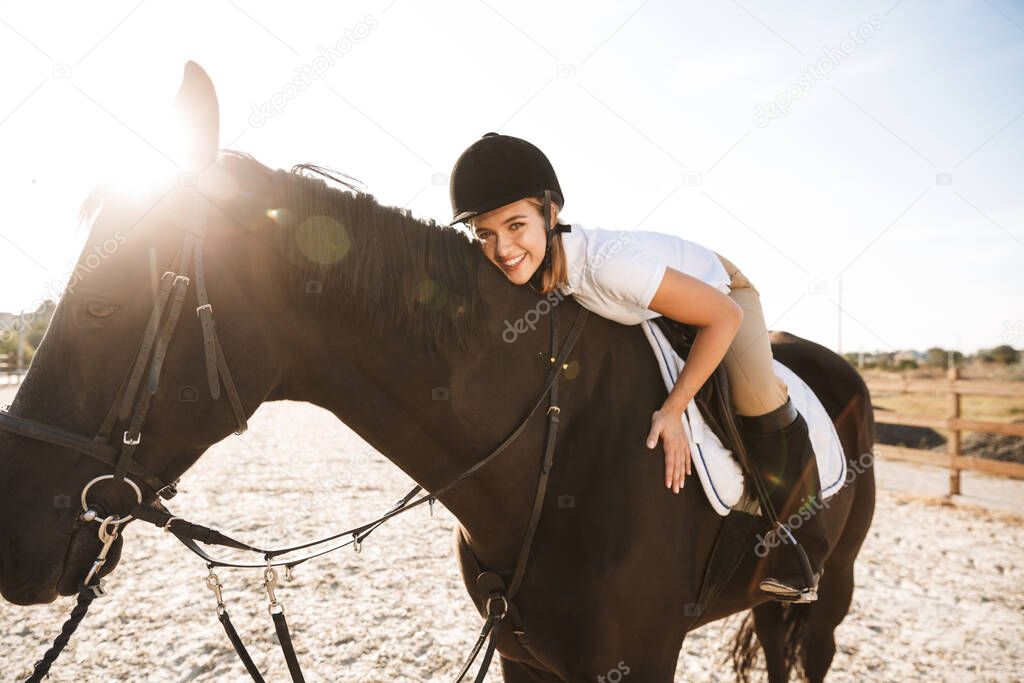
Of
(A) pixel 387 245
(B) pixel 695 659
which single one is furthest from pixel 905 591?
(A) pixel 387 245

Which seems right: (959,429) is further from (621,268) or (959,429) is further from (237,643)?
(237,643)

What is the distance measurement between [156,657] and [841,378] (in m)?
5.20

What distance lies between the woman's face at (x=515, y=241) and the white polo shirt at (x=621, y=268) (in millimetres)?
125

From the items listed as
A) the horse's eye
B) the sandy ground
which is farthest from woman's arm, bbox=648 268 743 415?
the sandy ground

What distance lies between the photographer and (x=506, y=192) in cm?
204

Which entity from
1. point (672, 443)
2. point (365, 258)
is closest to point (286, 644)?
point (365, 258)

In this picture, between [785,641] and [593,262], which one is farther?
[785,641]

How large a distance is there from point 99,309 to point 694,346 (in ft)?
6.23

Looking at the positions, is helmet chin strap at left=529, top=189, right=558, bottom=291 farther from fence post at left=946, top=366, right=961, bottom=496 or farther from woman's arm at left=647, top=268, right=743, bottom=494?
fence post at left=946, top=366, right=961, bottom=496

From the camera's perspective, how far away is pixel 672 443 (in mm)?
1980

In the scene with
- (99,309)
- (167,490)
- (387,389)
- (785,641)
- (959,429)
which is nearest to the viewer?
(99,309)
